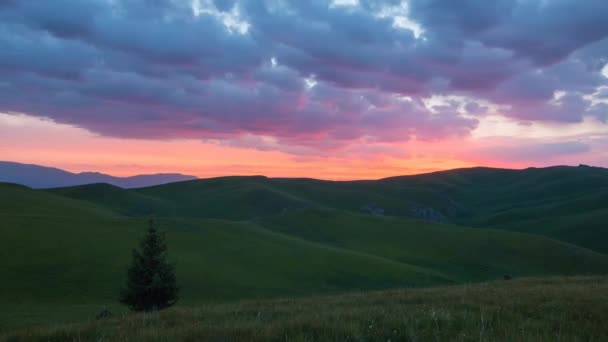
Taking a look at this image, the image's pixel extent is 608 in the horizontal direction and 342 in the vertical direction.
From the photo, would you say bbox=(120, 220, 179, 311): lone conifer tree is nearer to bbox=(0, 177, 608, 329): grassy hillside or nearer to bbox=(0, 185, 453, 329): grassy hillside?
bbox=(0, 177, 608, 329): grassy hillside

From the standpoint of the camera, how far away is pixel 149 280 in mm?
27734

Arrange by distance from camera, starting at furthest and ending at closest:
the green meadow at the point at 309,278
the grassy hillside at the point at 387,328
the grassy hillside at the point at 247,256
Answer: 1. the grassy hillside at the point at 247,256
2. the green meadow at the point at 309,278
3. the grassy hillside at the point at 387,328

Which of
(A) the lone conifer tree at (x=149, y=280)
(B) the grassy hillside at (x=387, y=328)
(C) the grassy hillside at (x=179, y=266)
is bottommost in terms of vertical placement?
(C) the grassy hillside at (x=179, y=266)

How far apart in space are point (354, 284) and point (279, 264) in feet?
38.1

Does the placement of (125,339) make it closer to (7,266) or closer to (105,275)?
(105,275)

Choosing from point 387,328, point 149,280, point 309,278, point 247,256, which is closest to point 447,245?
point 309,278

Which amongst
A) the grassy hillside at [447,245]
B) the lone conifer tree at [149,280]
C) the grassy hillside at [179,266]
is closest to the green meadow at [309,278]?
the grassy hillside at [179,266]

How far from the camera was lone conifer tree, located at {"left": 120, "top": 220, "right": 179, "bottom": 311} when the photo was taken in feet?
89.6

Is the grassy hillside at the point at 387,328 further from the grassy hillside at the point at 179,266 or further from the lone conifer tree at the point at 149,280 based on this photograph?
the grassy hillside at the point at 179,266

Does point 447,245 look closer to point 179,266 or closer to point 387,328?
point 179,266

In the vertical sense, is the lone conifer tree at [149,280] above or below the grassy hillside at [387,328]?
below

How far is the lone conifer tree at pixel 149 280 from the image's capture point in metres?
27.3

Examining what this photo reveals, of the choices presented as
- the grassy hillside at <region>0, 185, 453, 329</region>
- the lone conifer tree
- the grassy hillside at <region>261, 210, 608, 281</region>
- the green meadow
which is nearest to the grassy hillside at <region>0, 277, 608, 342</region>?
the green meadow

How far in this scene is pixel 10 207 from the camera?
83.9 m
